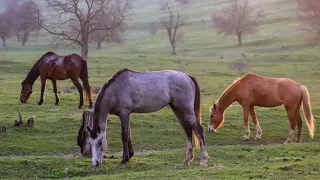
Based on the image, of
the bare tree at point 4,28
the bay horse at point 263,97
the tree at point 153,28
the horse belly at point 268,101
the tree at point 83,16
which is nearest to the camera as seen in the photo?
the bay horse at point 263,97

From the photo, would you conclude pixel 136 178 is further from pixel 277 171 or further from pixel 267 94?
pixel 267 94

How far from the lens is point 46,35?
9844 centimetres

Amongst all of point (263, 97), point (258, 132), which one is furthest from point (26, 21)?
point (258, 132)

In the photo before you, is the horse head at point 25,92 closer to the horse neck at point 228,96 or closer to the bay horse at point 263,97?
the bay horse at point 263,97

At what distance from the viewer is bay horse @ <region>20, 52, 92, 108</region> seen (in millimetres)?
20859

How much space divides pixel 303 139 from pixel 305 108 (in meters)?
1.62

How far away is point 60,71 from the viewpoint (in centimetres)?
2117

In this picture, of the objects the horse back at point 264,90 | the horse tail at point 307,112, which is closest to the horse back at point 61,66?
the horse back at point 264,90

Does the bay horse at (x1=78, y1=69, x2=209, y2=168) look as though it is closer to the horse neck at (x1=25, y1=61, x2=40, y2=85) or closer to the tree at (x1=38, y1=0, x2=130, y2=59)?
the horse neck at (x1=25, y1=61, x2=40, y2=85)

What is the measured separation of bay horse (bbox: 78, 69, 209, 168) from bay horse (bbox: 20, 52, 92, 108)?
30.9 ft

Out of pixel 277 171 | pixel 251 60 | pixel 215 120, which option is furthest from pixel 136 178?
pixel 251 60

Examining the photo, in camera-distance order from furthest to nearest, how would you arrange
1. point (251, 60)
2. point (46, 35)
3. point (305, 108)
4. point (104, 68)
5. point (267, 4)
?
point (267, 4) < point (46, 35) < point (251, 60) < point (104, 68) < point (305, 108)

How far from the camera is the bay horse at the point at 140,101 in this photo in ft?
35.7

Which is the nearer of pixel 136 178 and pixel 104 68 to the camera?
pixel 136 178
